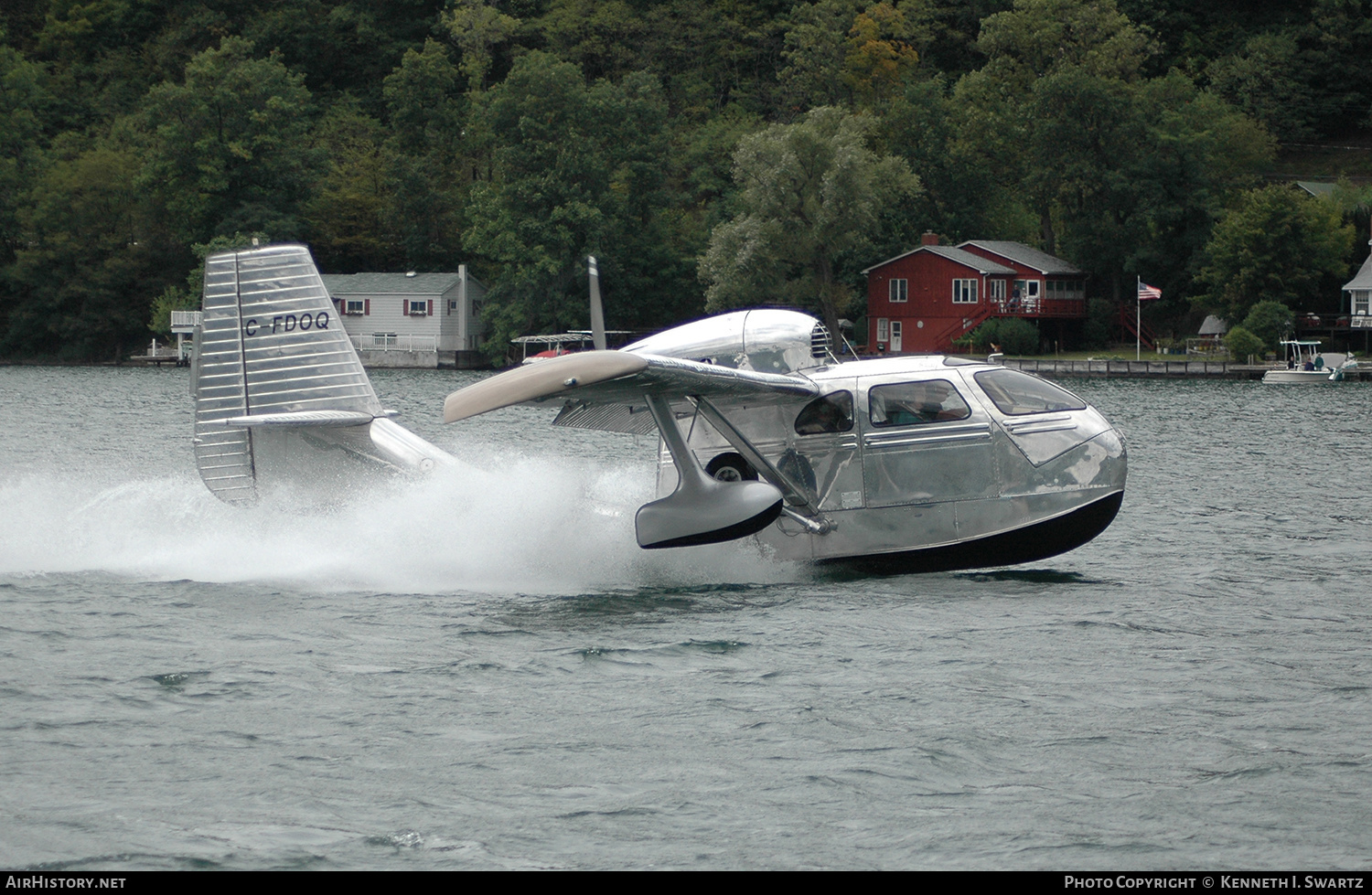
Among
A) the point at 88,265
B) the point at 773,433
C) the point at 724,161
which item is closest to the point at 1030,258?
the point at 724,161

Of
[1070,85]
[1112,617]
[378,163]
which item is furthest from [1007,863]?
[378,163]

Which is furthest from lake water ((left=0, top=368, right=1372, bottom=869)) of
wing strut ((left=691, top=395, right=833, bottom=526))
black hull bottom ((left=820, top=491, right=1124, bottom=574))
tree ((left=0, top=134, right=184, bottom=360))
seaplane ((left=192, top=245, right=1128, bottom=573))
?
tree ((left=0, top=134, right=184, bottom=360))

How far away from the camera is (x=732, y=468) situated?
1485 centimetres

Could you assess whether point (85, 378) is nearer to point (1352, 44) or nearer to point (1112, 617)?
point (1112, 617)

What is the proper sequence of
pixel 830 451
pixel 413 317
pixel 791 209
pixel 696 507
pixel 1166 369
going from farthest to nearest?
pixel 413 317, pixel 791 209, pixel 1166 369, pixel 830 451, pixel 696 507

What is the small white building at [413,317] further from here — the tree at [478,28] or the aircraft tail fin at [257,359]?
the aircraft tail fin at [257,359]

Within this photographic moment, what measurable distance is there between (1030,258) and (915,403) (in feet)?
231

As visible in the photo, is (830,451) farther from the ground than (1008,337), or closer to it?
closer to it

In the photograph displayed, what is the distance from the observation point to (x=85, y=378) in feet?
246

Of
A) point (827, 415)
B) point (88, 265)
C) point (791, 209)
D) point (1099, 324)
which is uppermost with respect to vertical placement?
point (791, 209)

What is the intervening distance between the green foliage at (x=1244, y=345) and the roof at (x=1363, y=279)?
7327 millimetres

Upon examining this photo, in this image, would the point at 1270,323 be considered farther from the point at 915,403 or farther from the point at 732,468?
the point at 732,468

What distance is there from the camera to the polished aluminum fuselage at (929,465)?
14.0 meters

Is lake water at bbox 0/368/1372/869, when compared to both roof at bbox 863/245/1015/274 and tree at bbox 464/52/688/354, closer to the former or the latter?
roof at bbox 863/245/1015/274
